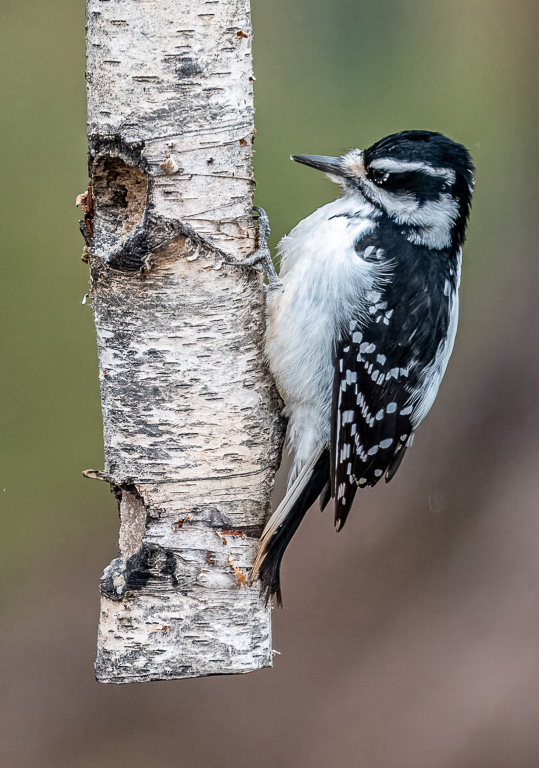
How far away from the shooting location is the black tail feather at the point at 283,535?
238 cm

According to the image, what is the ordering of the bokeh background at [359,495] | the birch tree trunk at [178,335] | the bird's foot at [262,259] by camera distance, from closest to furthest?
the birch tree trunk at [178,335]
the bird's foot at [262,259]
the bokeh background at [359,495]

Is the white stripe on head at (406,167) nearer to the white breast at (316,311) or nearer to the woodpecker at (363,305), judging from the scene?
the woodpecker at (363,305)

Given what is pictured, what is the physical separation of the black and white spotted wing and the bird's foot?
0.89 ft

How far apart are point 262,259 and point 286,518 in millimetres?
751

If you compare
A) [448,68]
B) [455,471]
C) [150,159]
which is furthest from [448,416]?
[150,159]

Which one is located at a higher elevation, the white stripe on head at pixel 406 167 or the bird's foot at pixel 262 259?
the white stripe on head at pixel 406 167

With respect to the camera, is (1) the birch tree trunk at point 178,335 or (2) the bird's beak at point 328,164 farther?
(2) the bird's beak at point 328,164

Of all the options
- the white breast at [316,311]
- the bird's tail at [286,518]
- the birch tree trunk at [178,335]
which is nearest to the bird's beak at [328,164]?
the white breast at [316,311]

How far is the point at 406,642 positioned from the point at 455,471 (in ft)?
3.05

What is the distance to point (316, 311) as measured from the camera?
253 centimetres

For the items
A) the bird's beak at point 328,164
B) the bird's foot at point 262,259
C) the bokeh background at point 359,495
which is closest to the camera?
the bird's foot at point 262,259

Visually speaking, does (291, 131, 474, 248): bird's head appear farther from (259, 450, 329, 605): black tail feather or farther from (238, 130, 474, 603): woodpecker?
(259, 450, 329, 605): black tail feather

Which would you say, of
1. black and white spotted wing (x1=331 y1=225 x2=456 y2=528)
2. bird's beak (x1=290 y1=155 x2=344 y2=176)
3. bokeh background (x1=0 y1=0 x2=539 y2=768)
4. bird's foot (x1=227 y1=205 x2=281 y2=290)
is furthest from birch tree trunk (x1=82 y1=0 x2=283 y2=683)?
bokeh background (x1=0 y1=0 x2=539 y2=768)

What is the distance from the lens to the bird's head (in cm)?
246
